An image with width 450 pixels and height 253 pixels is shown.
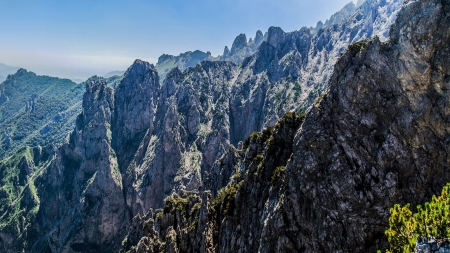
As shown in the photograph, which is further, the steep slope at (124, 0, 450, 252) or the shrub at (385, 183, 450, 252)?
the steep slope at (124, 0, 450, 252)

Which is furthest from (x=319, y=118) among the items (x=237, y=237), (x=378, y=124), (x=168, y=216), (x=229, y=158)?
(x=229, y=158)

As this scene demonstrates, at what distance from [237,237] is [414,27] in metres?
43.8

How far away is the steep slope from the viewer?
4009 cm

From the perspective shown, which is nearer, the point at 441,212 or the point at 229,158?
the point at 441,212

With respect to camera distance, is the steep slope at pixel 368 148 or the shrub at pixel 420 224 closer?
the shrub at pixel 420 224

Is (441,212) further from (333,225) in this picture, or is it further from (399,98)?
(399,98)

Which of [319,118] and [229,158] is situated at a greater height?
[319,118]

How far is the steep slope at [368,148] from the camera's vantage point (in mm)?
40094

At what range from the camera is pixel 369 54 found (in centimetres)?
4694

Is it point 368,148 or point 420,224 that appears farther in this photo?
point 368,148

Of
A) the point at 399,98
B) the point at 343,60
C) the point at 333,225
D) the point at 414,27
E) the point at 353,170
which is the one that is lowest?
the point at 333,225

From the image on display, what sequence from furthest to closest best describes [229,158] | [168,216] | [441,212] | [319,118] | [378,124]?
[229,158], [168,216], [319,118], [378,124], [441,212]

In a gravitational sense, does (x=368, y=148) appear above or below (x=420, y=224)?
above

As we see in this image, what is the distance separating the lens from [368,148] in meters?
44.1
